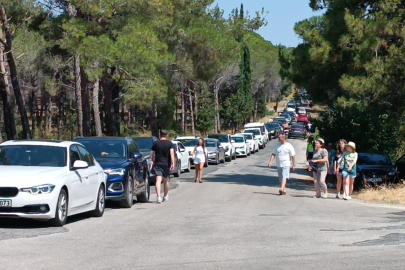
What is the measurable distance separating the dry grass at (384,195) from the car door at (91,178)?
353 inches

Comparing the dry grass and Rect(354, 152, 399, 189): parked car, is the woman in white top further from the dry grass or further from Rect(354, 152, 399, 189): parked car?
the dry grass

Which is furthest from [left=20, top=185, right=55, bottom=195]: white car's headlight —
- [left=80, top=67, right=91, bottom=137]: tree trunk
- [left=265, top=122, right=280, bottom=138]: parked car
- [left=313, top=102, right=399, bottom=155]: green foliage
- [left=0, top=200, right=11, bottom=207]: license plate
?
[left=265, top=122, right=280, bottom=138]: parked car

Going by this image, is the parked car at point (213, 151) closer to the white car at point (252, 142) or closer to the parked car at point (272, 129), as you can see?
the white car at point (252, 142)

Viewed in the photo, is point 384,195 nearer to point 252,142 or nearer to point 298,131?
point 252,142

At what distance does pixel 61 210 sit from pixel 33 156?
140 centimetres

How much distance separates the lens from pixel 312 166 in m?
20.6

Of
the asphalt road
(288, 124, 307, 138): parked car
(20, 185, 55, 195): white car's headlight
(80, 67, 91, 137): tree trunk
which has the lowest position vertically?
(288, 124, 307, 138): parked car

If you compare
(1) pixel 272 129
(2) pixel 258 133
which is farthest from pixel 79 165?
(1) pixel 272 129

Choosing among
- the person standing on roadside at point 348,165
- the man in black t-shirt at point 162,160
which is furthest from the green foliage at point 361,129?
the man in black t-shirt at point 162,160

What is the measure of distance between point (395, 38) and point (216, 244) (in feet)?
52.2

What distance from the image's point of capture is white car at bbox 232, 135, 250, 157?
4959 cm

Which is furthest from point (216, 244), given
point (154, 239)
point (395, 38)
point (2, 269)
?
point (395, 38)

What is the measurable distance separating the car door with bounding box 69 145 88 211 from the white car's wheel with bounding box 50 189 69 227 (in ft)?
0.69

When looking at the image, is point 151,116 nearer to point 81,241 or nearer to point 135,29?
point 135,29
